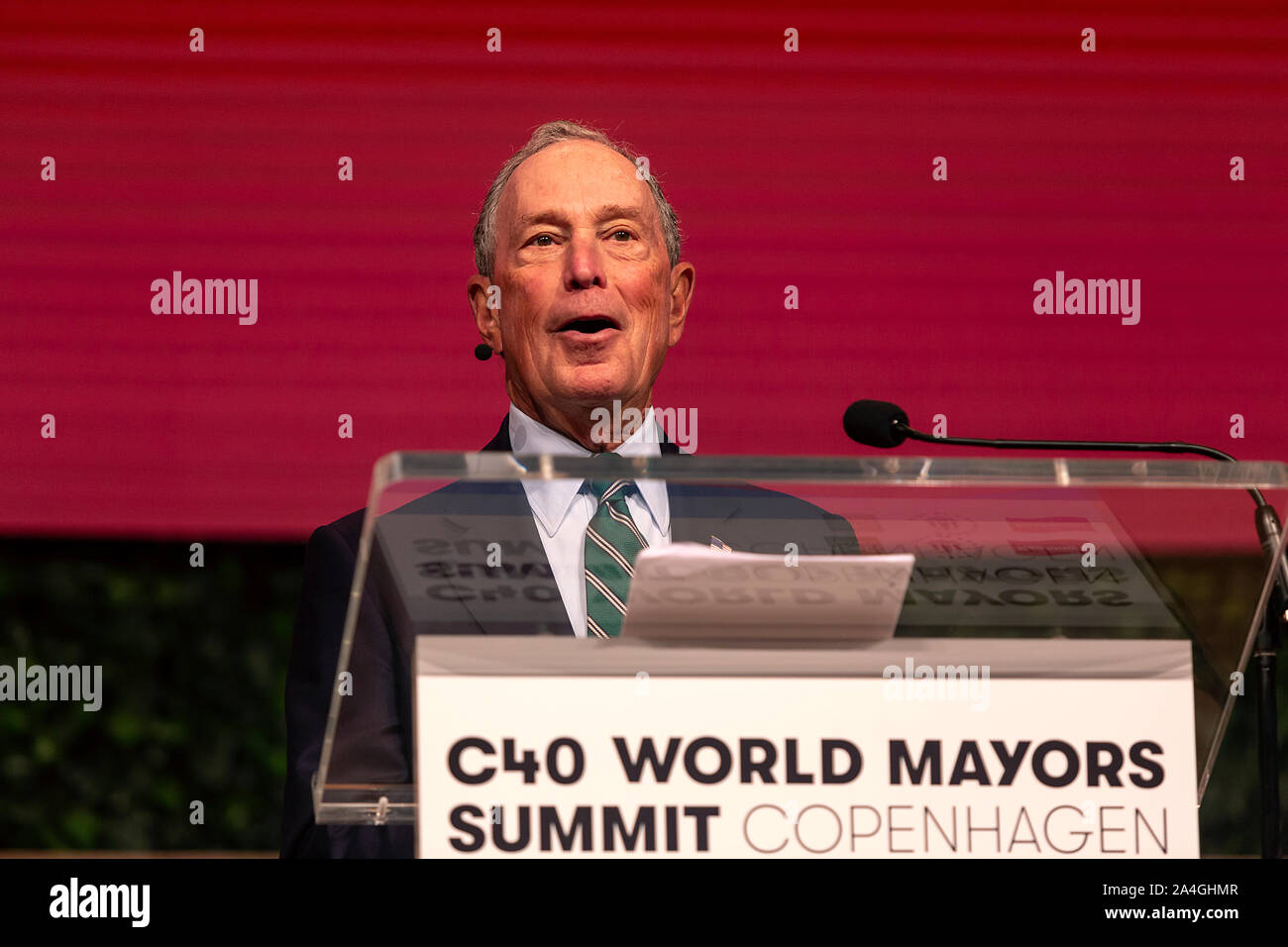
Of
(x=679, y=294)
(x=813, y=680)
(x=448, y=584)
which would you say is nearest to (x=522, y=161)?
(x=679, y=294)

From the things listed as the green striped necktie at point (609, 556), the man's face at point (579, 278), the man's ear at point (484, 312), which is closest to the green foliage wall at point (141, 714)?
the man's ear at point (484, 312)

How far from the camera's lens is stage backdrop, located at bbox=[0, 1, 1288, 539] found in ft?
10.1

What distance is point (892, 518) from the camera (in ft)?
4.29

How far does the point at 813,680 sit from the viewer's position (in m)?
1.21

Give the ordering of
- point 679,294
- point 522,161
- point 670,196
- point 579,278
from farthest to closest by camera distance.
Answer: point 670,196 → point 679,294 → point 522,161 → point 579,278

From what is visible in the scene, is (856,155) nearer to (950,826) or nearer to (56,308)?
(56,308)

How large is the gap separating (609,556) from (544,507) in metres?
0.17

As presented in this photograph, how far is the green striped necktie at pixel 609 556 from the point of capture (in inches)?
57.4

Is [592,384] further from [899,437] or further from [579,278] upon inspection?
[899,437]

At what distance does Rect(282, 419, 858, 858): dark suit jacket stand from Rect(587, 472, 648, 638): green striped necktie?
124 millimetres

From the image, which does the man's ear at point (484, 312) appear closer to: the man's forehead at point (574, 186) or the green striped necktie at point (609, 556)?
the man's forehead at point (574, 186)

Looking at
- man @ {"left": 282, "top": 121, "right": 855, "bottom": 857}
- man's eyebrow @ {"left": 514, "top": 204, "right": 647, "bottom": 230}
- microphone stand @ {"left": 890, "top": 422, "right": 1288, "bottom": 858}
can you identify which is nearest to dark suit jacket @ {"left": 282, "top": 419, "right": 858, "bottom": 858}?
man @ {"left": 282, "top": 121, "right": 855, "bottom": 857}
